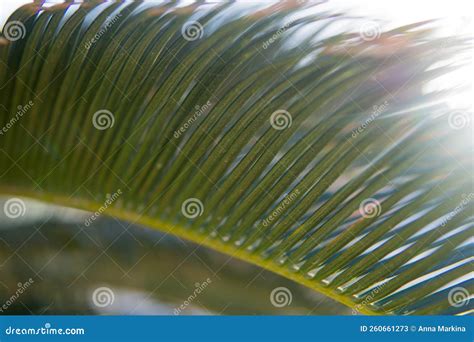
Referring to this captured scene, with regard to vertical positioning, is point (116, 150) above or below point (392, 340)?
below

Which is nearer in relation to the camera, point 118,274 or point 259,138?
point 259,138

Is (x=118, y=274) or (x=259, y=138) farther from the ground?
(x=259, y=138)

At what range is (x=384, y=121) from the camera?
107 cm

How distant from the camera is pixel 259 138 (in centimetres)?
106

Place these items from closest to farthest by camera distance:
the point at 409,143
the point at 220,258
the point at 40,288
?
the point at 409,143, the point at 220,258, the point at 40,288

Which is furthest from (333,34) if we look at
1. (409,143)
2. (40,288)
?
(40,288)

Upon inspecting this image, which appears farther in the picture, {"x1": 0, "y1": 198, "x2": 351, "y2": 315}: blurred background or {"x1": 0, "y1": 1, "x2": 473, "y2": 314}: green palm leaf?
{"x1": 0, "y1": 198, "x2": 351, "y2": 315}: blurred background

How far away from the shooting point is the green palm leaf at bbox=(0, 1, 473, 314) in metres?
0.99

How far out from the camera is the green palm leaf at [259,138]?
99cm

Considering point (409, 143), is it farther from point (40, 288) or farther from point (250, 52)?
point (40, 288)

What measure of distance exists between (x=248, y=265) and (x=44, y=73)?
65 cm

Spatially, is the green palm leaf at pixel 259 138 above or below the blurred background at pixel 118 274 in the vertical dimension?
above

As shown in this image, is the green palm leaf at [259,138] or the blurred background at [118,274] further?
the blurred background at [118,274]

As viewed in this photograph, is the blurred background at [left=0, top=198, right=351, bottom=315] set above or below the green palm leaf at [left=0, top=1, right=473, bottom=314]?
below
